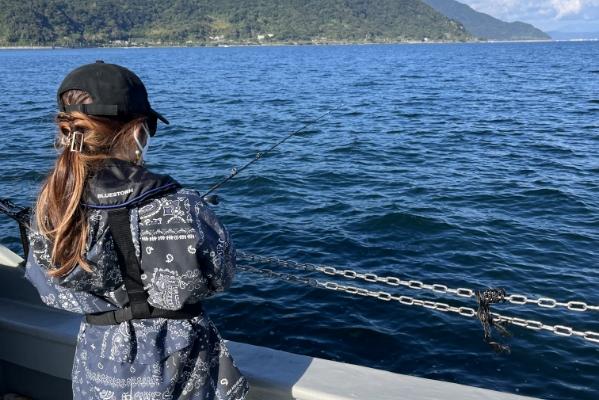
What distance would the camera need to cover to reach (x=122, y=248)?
1950 mm

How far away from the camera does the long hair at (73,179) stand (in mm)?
1900

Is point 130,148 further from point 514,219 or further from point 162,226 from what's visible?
point 514,219

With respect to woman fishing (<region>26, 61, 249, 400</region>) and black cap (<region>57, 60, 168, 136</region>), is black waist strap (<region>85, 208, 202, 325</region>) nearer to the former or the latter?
woman fishing (<region>26, 61, 249, 400</region>)

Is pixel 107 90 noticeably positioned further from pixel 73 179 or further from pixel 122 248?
pixel 122 248

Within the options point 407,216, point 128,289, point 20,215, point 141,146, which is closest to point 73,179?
point 141,146

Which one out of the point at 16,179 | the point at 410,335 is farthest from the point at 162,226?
the point at 16,179

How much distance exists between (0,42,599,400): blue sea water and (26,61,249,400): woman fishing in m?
1.24

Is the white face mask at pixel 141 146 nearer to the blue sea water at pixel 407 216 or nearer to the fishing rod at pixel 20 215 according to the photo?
the blue sea water at pixel 407 216

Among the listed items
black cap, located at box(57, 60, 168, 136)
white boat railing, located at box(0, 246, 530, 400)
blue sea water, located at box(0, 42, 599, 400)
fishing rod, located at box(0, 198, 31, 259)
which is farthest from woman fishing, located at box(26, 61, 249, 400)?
fishing rod, located at box(0, 198, 31, 259)

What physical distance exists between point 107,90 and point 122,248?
545 mm

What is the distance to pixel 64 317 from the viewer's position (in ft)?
11.6

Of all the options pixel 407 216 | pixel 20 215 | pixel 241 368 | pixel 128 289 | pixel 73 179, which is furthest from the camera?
pixel 407 216

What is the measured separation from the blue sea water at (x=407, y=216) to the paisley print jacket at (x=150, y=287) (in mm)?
1130

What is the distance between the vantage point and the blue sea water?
632cm
